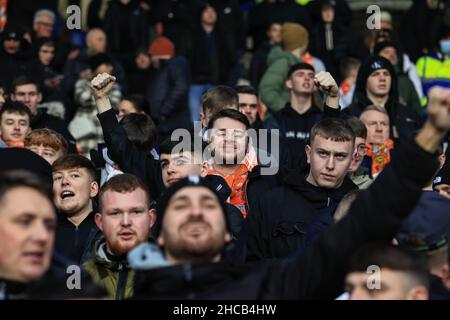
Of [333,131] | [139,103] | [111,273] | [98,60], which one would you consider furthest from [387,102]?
[111,273]

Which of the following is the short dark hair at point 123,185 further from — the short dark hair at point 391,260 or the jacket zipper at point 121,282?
the short dark hair at point 391,260

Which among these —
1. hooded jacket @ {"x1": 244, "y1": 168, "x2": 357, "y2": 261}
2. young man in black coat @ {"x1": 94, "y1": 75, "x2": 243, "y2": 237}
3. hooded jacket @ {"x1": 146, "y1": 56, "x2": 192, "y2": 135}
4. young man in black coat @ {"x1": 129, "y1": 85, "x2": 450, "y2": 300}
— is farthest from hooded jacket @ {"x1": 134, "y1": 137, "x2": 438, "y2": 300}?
hooded jacket @ {"x1": 146, "y1": 56, "x2": 192, "y2": 135}

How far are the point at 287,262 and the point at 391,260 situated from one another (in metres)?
0.66

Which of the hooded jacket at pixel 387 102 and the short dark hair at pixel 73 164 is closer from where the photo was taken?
the short dark hair at pixel 73 164

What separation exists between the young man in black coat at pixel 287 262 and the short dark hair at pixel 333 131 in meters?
3.13

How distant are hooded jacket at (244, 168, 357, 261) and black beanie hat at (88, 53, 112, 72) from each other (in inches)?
278

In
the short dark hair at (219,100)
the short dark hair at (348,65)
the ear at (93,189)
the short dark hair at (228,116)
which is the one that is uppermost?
the short dark hair at (348,65)

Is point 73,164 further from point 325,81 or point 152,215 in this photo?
point 325,81

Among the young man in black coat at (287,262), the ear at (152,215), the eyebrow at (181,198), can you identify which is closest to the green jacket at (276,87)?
the ear at (152,215)

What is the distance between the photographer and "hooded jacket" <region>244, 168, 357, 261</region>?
9242 mm

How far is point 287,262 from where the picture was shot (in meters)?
6.79

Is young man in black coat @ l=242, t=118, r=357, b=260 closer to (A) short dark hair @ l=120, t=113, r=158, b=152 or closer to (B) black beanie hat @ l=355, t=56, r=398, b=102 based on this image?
(A) short dark hair @ l=120, t=113, r=158, b=152

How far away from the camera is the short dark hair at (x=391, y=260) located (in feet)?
20.9
